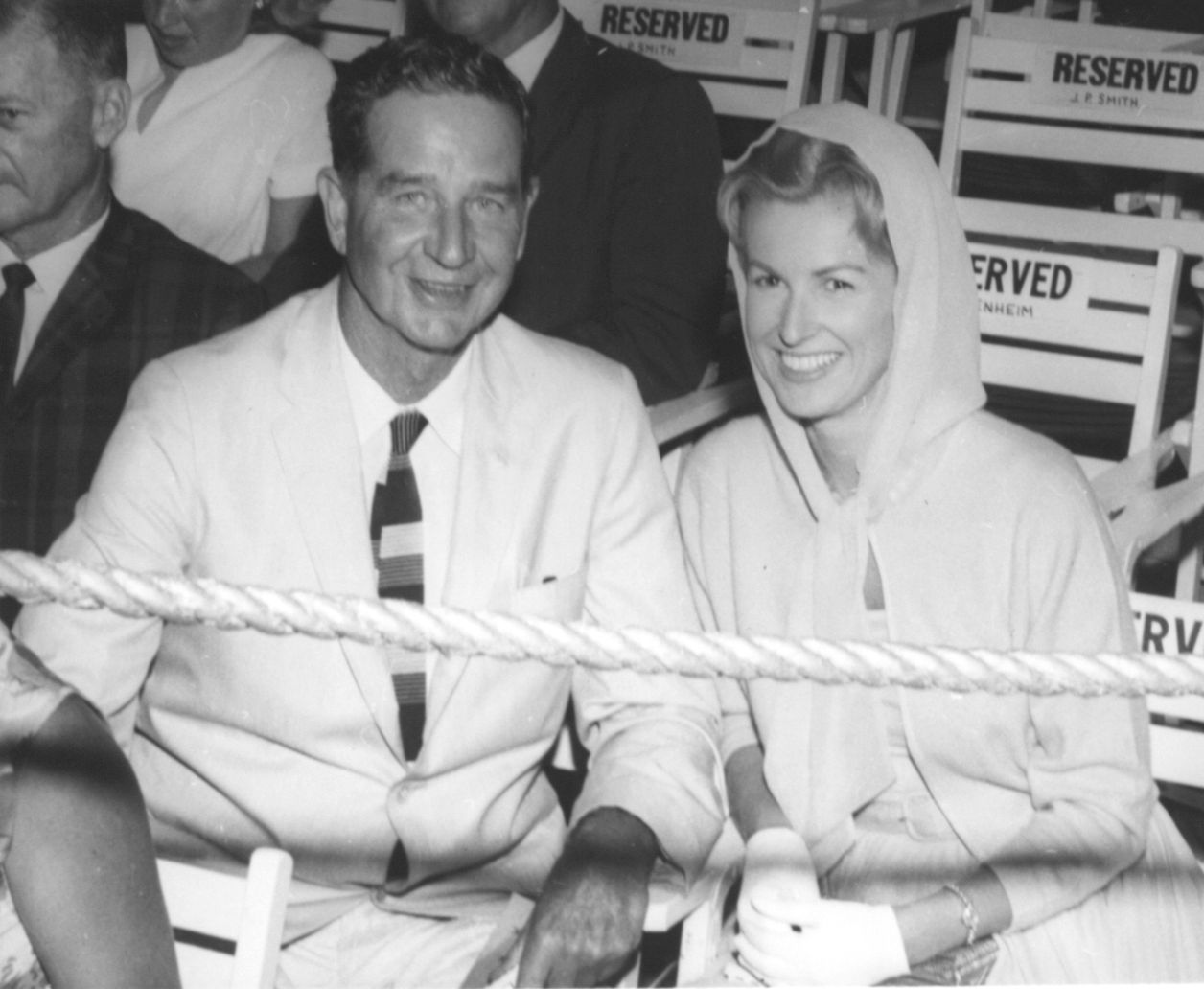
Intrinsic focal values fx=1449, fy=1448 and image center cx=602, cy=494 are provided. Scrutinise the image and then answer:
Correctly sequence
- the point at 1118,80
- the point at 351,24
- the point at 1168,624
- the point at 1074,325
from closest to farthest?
the point at 1168,624, the point at 1074,325, the point at 1118,80, the point at 351,24

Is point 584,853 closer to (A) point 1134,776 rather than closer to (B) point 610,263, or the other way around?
(A) point 1134,776

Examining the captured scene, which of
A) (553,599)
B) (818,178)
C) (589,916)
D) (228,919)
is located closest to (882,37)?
(818,178)

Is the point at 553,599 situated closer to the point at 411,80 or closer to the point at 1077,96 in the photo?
the point at 411,80

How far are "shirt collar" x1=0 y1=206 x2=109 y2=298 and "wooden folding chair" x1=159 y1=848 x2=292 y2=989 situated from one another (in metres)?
0.74

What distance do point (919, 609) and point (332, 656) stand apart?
1.52 feet

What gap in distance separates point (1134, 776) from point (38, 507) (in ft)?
3.35

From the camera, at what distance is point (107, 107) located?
1403 mm

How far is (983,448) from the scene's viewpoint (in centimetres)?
116

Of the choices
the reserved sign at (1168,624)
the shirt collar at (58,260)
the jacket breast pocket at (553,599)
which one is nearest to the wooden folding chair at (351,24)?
the shirt collar at (58,260)

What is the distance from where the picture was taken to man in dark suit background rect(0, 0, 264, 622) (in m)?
1.39

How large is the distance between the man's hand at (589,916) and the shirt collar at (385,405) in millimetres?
337

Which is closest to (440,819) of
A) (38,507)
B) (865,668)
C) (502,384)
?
(502,384)

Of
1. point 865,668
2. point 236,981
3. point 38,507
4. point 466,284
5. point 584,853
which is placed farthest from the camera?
point 38,507

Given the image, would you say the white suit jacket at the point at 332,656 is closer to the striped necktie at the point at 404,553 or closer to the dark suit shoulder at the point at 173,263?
the striped necktie at the point at 404,553
